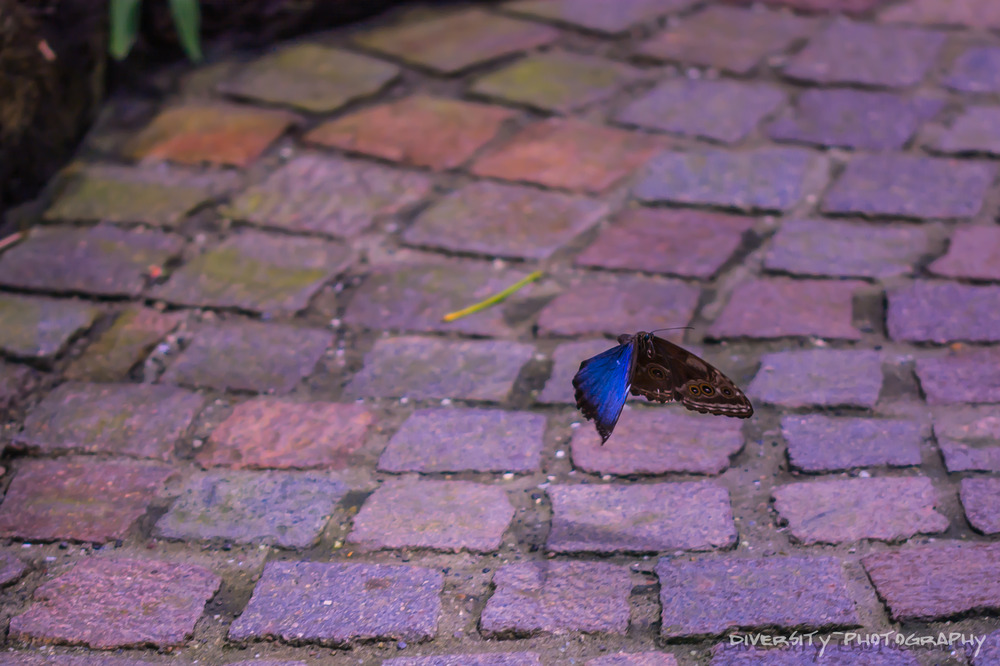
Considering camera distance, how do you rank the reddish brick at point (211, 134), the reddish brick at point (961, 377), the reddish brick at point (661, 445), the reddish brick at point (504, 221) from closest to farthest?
the reddish brick at point (661, 445)
the reddish brick at point (961, 377)
the reddish brick at point (504, 221)
the reddish brick at point (211, 134)

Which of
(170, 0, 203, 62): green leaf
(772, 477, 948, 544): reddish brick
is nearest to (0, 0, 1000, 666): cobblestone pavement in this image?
(772, 477, 948, 544): reddish brick

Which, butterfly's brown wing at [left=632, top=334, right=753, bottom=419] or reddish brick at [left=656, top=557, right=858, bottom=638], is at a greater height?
butterfly's brown wing at [left=632, top=334, right=753, bottom=419]

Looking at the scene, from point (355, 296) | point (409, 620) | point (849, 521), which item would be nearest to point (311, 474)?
point (409, 620)

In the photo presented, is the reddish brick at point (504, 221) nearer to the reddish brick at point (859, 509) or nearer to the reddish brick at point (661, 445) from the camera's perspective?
the reddish brick at point (661, 445)

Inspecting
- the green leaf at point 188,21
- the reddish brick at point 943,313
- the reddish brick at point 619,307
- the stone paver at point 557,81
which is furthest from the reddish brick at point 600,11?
the reddish brick at point 943,313

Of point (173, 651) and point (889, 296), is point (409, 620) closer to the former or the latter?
point (173, 651)

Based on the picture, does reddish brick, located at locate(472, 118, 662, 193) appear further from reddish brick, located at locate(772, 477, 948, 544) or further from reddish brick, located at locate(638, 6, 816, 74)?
reddish brick, located at locate(772, 477, 948, 544)

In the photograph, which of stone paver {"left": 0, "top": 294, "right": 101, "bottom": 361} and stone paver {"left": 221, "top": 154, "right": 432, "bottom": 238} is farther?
stone paver {"left": 221, "top": 154, "right": 432, "bottom": 238}

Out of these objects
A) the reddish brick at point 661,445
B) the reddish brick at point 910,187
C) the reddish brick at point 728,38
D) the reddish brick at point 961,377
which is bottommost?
the reddish brick at point 961,377

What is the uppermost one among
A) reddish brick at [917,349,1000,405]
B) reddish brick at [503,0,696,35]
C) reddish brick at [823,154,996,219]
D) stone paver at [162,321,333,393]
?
reddish brick at [503,0,696,35]
